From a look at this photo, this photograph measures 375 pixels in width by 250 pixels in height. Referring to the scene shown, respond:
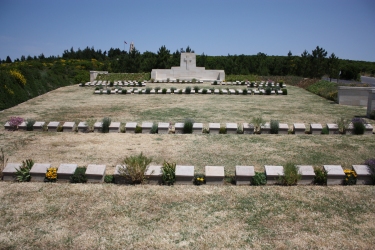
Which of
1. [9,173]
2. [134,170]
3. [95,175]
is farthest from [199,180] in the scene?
[9,173]

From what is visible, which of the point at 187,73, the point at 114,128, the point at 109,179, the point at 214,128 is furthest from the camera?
the point at 187,73

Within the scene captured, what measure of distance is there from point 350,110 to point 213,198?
12768 mm

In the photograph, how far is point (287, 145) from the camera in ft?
31.7

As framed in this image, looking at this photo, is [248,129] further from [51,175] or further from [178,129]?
[51,175]

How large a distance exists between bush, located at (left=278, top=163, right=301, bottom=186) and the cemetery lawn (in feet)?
0.68

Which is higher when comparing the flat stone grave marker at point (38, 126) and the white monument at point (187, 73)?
the white monument at point (187, 73)

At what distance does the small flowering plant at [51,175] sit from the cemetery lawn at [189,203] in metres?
0.16

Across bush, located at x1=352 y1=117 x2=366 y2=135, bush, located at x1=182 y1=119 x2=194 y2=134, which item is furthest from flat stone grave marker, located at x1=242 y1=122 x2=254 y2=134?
bush, located at x1=352 y1=117 x2=366 y2=135

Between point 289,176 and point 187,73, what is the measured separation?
2772cm

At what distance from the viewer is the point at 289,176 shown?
21.9 ft

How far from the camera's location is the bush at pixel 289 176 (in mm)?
6676

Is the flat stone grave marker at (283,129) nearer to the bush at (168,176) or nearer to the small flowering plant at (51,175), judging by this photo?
the bush at (168,176)

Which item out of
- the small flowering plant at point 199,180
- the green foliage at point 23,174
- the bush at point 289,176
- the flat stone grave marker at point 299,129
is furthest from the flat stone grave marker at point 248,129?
the green foliage at point 23,174

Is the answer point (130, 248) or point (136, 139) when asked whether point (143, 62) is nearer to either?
point (136, 139)
